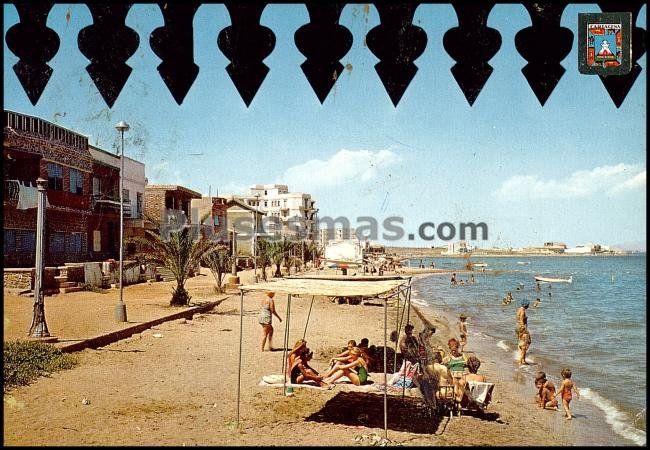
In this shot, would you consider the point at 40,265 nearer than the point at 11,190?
Yes

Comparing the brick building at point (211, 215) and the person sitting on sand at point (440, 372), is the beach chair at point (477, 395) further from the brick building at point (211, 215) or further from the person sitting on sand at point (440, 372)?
the brick building at point (211, 215)

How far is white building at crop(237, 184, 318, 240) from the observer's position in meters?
93.2

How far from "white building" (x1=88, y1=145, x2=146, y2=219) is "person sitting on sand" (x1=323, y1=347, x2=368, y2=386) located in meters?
28.2

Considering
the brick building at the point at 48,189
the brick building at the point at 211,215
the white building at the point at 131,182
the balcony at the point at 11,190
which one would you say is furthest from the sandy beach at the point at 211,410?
the brick building at the point at 211,215

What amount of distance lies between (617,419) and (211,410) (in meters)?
8.37

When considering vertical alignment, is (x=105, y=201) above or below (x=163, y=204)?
below

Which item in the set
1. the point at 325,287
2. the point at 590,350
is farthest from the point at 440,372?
the point at 590,350

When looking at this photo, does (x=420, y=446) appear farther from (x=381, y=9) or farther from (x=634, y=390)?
→ (x=634, y=390)

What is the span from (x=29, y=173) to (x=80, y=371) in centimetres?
1816

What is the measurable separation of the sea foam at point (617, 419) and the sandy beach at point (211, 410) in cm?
117

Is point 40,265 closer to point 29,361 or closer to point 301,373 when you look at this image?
point 29,361

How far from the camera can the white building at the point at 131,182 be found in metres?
34.7

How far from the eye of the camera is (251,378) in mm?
10953

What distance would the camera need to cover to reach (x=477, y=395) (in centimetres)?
955
